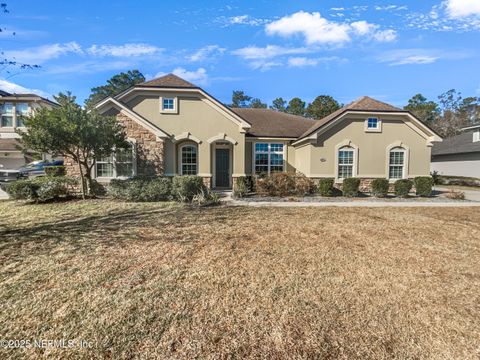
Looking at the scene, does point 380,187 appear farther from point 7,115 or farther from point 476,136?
point 7,115

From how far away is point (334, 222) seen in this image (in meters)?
8.16

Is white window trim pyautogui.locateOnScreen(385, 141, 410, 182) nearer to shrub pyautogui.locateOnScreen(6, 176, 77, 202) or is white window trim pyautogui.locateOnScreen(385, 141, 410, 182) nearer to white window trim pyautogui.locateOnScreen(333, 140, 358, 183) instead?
white window trim pyautogui.locateOnScreen(333, 140, 358, 183)

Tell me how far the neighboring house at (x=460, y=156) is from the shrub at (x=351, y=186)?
17766 mm

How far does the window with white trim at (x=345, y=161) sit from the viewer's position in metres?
15.5

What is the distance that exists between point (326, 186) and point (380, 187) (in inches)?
114

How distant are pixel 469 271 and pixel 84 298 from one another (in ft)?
21.2

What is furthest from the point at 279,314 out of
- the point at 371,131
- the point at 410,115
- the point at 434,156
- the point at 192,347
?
the point at 434,156

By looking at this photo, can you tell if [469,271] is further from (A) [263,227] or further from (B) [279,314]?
(A) [263,227]

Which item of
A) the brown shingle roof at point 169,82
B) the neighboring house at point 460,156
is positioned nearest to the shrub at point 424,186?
the brown shingle roof at point 169,82

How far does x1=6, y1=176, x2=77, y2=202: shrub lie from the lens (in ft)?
35.0

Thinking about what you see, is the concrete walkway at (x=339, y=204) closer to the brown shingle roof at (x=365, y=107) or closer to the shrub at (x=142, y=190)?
the shrub at (x=142, y=190)

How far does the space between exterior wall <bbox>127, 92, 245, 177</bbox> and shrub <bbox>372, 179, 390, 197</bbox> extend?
24.3 ft

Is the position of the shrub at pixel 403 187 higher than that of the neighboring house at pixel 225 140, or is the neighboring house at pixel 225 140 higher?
the neighboring house at pixel 225 140

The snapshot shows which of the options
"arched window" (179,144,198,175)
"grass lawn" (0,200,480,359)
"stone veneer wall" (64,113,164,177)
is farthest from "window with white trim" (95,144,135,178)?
"grass lawn" (0,200,480,359)
